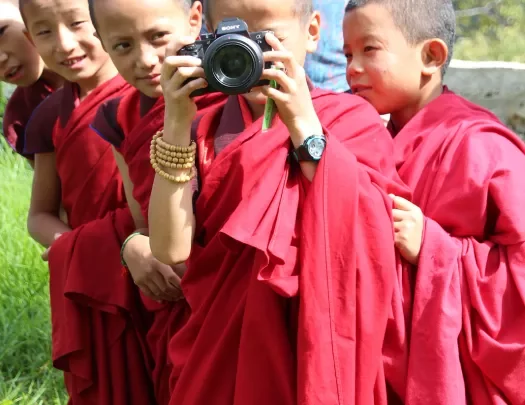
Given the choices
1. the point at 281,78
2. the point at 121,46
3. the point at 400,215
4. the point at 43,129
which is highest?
the point at 281,78

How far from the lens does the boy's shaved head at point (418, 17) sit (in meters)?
2.42

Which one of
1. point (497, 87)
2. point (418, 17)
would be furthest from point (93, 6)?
point (497, 87)

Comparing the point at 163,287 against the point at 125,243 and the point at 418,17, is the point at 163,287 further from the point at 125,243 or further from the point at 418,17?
the point at 418,17

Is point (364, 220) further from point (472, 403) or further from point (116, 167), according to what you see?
point (116, 167)

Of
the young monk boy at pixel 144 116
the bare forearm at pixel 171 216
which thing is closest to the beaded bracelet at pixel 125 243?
the young monk boy at pixel 144 116

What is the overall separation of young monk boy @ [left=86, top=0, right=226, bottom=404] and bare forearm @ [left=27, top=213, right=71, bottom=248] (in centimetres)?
49

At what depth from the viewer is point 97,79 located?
9.89 feet

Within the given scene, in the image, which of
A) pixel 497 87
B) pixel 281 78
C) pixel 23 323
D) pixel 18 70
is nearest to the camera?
pixel 281 78

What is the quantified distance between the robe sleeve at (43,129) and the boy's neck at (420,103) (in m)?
1.16

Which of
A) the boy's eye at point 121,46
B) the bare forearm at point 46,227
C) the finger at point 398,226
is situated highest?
the boy's eye at point 121,46

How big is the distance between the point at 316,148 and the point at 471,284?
0.50 m

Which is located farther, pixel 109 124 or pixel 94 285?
pixel 94 285

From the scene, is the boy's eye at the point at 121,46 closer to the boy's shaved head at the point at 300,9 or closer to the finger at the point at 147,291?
the boy's shaved head at the point at 300,9

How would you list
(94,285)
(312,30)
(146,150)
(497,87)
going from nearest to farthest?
(312,30) → (146,150) → (94,285) → (497,87)
